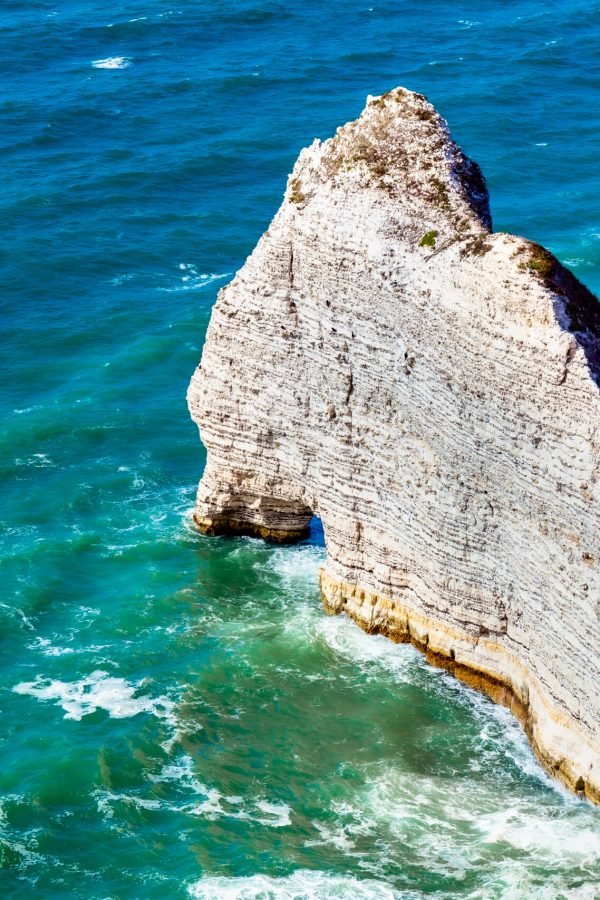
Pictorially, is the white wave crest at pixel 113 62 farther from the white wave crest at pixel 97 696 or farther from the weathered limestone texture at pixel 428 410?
the white wave crest at pixel 97 696

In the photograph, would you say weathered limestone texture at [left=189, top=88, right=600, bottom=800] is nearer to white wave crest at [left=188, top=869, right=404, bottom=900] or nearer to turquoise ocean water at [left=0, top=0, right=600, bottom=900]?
turquoise ocean water at [left=0, top=0, right=600, bottom=900]

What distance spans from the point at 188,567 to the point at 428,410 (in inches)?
523

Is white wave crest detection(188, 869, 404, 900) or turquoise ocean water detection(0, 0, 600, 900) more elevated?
turquoise ocean water detection(0, 0, 600, 900)

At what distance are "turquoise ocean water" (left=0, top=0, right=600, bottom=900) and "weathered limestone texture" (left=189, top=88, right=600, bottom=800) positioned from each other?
8.02 feet

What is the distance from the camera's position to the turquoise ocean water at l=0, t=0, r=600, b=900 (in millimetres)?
39375

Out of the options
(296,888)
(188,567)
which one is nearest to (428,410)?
(296,888)

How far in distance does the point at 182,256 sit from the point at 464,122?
2196cm

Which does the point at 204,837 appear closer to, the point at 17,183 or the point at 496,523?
the point at 496,523

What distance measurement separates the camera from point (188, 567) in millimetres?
52031

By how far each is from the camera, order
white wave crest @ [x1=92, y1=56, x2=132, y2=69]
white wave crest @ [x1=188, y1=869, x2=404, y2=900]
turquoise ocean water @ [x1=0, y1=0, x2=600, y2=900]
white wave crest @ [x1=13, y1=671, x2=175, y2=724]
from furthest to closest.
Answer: white wave crest @ [x1=92, y1=56, x2=132, y2=69] → white wave crest @ [x1=13, y1=671, x2=175, y2=724] → turquoise ocean water @ [x1=0, y1=0, x2=600, y2=900] → white wave crest @ [x1=188, y1=869, x2=404, y2=900]

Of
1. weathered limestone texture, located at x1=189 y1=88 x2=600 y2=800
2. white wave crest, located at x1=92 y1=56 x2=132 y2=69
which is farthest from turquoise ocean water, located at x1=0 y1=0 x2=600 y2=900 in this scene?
weathered limestone texture, located at x1=189 y1=88 x2=600 y2=800

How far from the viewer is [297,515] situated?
5216 centimetres

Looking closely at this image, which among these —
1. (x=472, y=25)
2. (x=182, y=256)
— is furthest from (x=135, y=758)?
(x=472, y=25)

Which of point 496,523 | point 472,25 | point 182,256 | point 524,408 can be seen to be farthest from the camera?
point 472,25
